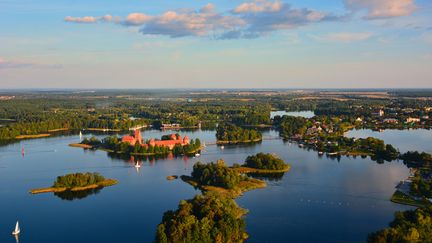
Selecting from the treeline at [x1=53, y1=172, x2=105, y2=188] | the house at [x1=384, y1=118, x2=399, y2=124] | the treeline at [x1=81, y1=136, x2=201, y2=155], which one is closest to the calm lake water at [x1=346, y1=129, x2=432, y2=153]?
the house at [x1=384, y1=118, x2=399, y2=124]

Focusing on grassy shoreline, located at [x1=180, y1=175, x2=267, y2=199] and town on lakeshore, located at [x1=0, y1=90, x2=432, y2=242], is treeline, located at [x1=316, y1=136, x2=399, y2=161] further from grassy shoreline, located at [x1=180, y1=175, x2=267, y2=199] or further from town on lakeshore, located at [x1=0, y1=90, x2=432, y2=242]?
grassy shoreline, located at [x1=180, y1=175, x2=267, y2=199]

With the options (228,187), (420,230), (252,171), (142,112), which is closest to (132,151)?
(252,171)

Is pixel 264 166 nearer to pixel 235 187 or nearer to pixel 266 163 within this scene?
pixel 266 163

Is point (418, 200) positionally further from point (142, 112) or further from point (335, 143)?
point (142, 112)

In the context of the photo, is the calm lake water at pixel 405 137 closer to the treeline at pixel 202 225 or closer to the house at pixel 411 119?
the house at pixel 411 119

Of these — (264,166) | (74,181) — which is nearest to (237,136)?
(264,166)

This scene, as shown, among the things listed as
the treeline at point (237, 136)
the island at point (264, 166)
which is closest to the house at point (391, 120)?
the treeline at point (237, 136)
